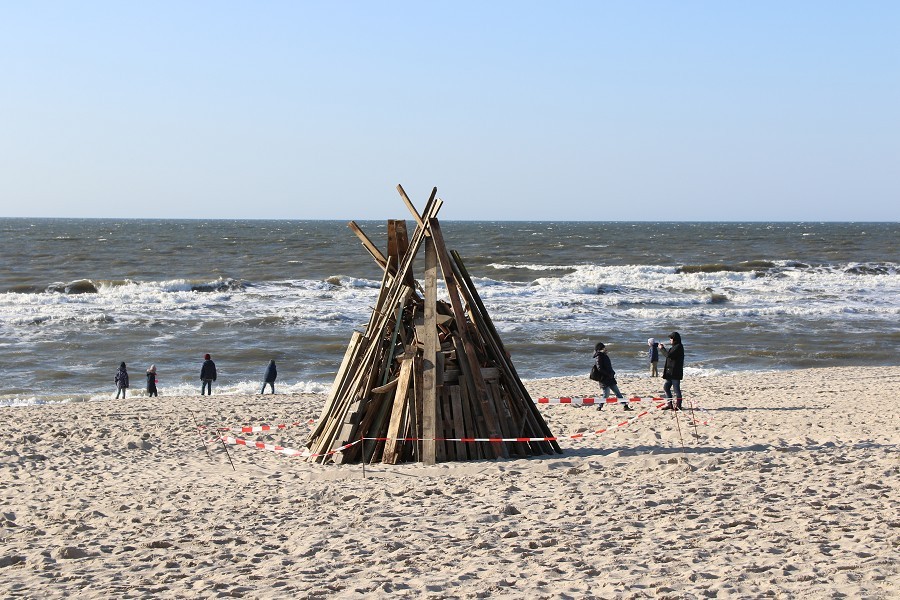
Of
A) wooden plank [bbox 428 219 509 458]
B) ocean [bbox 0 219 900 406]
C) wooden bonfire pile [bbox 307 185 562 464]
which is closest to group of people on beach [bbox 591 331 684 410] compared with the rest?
ocean [bbox 0 219 900 406]

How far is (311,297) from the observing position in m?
39.2

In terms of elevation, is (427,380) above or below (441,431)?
above

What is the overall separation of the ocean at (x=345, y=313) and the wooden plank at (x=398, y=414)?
5.92 feet

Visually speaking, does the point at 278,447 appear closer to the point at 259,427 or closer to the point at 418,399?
the point at 259,427

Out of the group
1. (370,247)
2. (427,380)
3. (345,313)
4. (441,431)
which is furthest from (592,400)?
(345,313)

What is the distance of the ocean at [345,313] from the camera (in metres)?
22.7

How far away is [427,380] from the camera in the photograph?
32.2 feet

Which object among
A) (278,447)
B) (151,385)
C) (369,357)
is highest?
(369,357)

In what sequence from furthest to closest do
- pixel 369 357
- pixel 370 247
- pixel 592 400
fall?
pixel 592 400
pixel 370 247
pixel 369 357

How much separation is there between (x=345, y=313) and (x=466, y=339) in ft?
75.7

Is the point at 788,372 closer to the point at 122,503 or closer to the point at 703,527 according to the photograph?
the point at 703,527

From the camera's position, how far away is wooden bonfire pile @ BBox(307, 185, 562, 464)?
391 inches

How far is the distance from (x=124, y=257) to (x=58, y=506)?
180 feet

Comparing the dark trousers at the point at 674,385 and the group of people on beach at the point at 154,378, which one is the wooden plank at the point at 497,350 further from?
the group of people on beach at the point at 154,378
